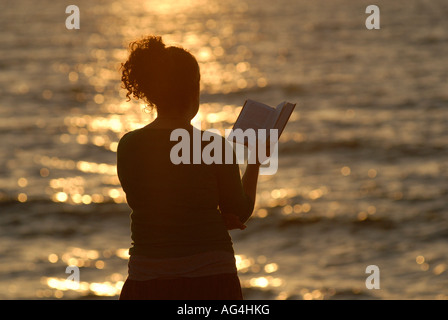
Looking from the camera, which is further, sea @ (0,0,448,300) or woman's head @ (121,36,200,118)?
sea @ (0,0,448,300)

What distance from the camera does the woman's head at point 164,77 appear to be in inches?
118

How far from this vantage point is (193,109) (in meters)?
3.04

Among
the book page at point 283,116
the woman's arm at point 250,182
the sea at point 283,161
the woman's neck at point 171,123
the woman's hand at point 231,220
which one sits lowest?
the woman's hand at point 231,220

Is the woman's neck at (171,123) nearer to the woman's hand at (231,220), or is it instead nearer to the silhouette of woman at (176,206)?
the silhouette of woman at (176,206)

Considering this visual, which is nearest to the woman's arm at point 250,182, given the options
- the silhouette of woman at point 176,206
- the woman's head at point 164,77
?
the silhouette of woman at point 176,206

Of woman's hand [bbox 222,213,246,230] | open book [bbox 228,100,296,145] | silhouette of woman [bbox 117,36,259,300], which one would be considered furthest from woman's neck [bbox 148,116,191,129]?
woman's hand [bbox 222,213,246,230]

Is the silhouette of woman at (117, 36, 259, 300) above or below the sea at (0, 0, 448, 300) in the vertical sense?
below

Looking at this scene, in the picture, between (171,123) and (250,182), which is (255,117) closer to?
(250,182)

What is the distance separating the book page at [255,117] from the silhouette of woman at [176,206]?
28 centimetres

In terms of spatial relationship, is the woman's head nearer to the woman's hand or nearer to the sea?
the sea

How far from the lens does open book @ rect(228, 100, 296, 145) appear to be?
318cm

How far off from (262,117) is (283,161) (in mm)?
22174

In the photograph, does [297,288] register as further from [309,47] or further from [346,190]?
[309,47]

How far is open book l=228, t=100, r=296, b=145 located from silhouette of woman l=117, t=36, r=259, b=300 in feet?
0.90
